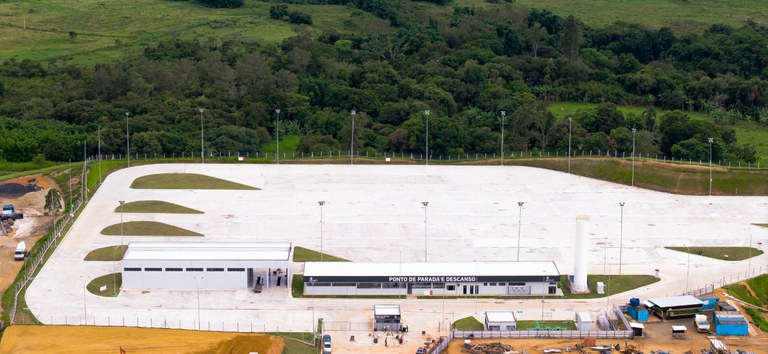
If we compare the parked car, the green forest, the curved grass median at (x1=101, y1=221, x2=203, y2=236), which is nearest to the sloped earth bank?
the curved grass median at (x1=101, y1=221, x2=203, y2=236)

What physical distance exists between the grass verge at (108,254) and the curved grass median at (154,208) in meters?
12.1

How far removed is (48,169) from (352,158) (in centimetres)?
3864

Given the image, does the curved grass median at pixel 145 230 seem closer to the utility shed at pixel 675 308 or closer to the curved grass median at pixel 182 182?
the curved grass median at pixel 182 182

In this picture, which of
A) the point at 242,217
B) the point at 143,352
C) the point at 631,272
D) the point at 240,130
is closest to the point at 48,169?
the point at 240,130

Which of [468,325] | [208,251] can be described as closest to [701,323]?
[468,325]

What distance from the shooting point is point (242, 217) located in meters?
115

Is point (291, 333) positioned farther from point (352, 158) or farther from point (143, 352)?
point (352, 158)

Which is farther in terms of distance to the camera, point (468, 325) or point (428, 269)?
point (428, 269)

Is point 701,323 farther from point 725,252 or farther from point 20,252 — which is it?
point 20,252

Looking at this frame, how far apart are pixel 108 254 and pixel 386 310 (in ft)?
101

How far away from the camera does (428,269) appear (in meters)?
95.9

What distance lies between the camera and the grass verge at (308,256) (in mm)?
102188

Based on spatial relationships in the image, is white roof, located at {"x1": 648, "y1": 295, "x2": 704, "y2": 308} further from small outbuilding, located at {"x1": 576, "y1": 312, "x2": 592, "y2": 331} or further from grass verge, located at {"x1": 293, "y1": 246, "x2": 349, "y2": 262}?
grass verge, located at {"x1": 293, "y1": 246, "x2": 349, "y2": 262}

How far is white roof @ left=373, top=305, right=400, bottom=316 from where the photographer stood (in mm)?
86062
